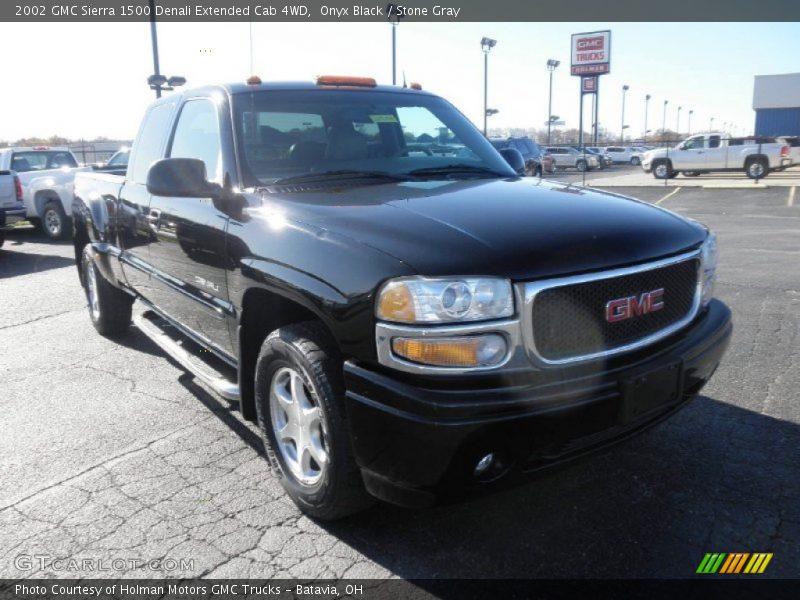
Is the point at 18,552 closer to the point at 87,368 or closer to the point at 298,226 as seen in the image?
the point at 298,226

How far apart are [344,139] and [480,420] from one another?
1.99 meters

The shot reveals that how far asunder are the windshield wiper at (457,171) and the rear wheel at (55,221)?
11.5m

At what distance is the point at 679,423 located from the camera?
12.4 feet

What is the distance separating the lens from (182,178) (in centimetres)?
325

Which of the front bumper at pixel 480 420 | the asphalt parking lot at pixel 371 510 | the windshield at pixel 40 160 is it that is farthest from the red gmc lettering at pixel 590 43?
the front bumper at pixel 480 420

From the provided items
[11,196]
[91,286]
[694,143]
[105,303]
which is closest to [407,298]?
[105,303]

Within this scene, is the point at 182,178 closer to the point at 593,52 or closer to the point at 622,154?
the point at 593,52

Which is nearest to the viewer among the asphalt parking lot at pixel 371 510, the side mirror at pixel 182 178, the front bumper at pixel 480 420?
the front bumper at pixel 480 420

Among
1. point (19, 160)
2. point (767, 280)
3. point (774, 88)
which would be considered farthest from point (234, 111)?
point (774, 88)

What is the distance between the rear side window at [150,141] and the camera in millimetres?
4473

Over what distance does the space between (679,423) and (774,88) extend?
2562 inches

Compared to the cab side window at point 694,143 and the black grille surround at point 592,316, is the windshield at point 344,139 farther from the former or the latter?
the cab side window at point 694,143

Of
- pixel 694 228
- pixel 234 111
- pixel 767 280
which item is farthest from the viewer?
pixel 767 280

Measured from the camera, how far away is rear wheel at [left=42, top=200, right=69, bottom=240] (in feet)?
42.6
